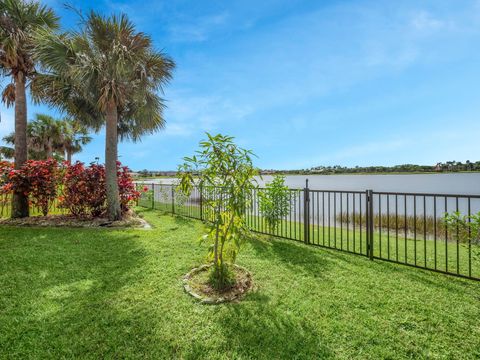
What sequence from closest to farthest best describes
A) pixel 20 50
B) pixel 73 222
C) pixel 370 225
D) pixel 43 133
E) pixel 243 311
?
pixel 243 311
pixel 370 225
pixel 73 222
pixel 20 50
pixel 43 133

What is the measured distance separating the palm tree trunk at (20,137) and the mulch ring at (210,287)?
7546 millimetres

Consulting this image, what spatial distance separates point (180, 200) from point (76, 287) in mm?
6815

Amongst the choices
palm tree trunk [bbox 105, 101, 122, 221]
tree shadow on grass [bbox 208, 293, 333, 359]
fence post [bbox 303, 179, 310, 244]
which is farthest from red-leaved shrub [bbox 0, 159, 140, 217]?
tree shadow on grass [bbox 208, 293, 333, 359]

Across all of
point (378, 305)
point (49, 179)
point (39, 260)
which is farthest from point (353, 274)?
point (49, 179)

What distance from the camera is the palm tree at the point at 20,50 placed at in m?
7.36

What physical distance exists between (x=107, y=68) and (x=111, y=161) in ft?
8.62

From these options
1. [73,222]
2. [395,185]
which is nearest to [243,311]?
[73,222]

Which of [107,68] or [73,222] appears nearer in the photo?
[107,68]

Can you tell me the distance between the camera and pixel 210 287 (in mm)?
3107

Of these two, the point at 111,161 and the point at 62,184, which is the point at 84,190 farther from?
the point at 111,161

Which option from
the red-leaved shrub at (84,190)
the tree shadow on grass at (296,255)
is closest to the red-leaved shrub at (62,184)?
the red-leaved shrub at (84,190)

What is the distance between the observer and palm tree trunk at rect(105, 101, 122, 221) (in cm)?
732

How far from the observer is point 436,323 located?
7.82 feet

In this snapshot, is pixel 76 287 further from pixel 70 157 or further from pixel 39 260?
pixel 70 157
